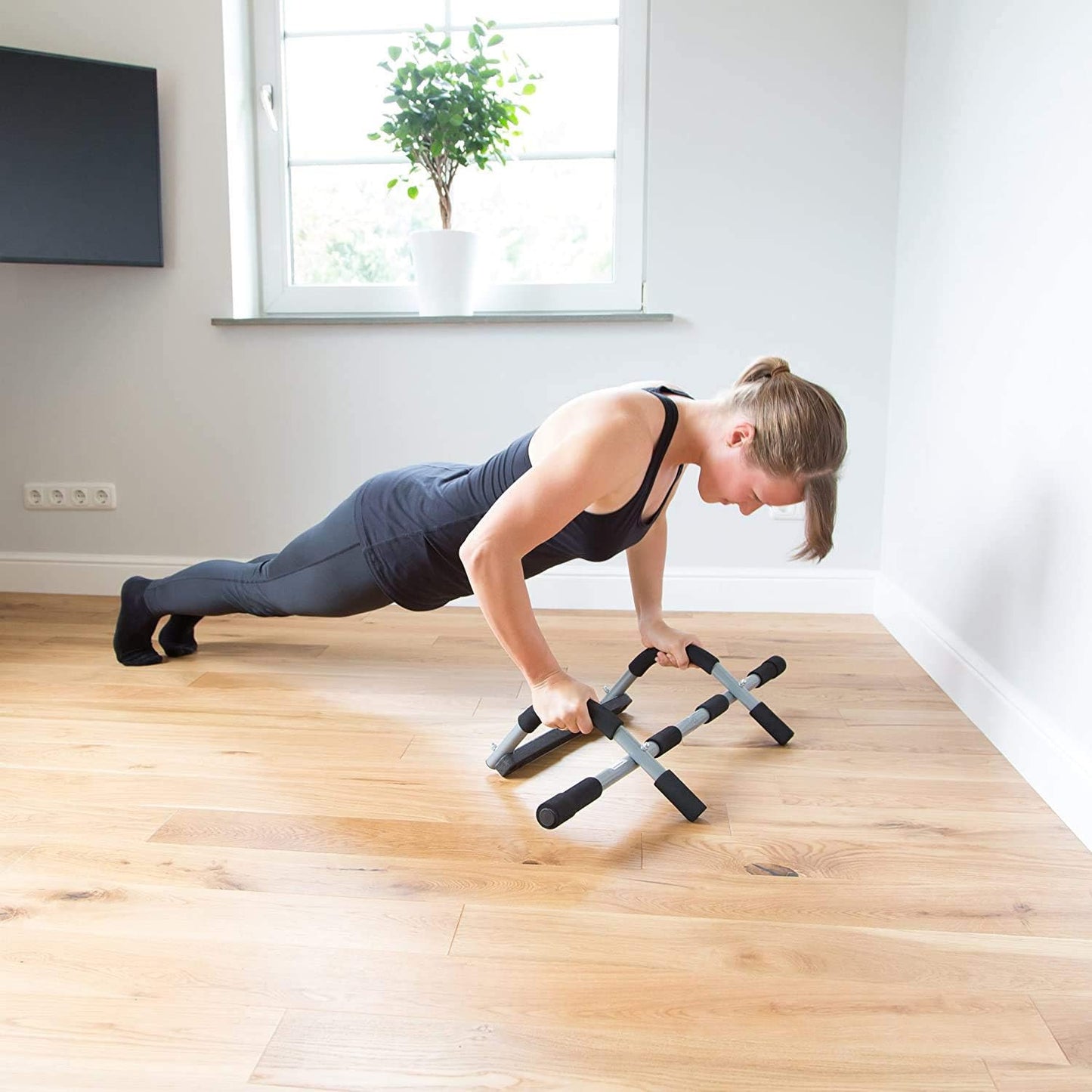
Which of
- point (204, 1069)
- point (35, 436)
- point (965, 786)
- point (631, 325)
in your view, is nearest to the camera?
point (204, 1069)

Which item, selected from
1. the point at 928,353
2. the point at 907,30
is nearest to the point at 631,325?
the point at 928,353

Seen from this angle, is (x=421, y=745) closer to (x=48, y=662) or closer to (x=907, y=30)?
(x=48, y=662)

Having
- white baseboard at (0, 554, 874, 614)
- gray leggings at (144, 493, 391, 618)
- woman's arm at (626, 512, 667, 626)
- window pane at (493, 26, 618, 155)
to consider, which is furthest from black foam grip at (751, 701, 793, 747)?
window pane at (493, 26, 618, 155)

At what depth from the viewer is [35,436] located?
296 cm

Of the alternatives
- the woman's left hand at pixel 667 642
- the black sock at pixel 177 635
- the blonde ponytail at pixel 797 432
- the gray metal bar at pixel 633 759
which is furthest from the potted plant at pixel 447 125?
the gray metal bar at pixel 633 759

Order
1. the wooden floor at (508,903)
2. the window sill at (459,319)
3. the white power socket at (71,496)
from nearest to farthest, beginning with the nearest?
the wooden floor at (508,903) < the window sill at (459,319) < the white power socket at (71,496)

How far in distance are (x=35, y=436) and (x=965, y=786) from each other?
2749mm

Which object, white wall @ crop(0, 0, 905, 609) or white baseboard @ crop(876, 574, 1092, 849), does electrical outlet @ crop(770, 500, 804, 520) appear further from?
white baseboard @ crop(876, 574, 1092, 849)

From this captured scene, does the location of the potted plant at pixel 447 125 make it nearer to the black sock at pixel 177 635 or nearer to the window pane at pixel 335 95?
the window pane at pixel 335 95

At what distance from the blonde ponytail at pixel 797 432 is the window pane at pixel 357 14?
6.43 ft

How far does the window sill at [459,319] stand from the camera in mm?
2705

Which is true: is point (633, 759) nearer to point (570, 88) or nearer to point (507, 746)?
point (507, 746)

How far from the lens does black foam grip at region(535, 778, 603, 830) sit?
134 cm

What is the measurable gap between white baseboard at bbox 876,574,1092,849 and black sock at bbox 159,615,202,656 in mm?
1726
